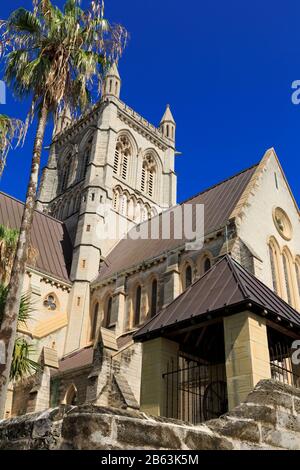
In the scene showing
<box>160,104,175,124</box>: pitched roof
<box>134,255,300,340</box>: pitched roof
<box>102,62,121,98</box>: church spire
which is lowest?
<box>134,255,300,340</box>: pitched roof

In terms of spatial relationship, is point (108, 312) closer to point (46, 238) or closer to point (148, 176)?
point (46, 238)

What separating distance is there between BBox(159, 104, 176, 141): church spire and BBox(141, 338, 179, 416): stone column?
138 ft

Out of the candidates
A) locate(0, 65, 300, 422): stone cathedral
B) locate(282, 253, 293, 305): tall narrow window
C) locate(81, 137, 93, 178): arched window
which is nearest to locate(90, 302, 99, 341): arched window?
locate(0, 65, 300, 422): stone cathedral

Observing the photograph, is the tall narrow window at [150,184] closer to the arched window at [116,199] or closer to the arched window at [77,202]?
the arched window at [116,199]

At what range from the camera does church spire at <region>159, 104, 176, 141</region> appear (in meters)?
49.4

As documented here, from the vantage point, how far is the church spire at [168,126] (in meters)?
49.4

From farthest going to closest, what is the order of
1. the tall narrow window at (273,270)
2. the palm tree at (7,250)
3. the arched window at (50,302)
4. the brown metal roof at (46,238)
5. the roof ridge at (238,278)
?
the brown metal roof at (46,238)
the arched window at (50,302)
the tall narrow window at (273,270)
the palm tree at (7,250)
the roof ridge at (238,278)

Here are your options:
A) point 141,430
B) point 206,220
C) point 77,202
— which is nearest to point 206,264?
point 206,220

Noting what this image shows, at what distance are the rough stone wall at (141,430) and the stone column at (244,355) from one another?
2.19m

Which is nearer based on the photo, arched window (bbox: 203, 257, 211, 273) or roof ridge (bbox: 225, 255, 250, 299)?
roof ridge (bbox: 225, 255, 250, 299)

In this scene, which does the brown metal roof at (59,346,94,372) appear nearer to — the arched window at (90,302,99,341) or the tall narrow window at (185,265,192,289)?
the arched window at (90,302,99,341)

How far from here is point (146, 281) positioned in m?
26.8

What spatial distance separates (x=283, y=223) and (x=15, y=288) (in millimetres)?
19138

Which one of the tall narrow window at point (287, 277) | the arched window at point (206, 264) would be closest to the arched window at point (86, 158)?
the arched window at point (206, 264)
